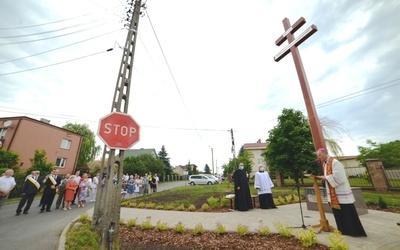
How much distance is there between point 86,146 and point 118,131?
3654cm

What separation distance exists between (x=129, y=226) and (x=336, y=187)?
6164 millimetres

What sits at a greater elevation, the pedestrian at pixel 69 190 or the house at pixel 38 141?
the house at pixel 38 141

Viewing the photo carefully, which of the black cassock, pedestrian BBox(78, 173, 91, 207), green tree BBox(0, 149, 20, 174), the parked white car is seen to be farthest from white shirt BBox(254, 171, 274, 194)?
the parked white car

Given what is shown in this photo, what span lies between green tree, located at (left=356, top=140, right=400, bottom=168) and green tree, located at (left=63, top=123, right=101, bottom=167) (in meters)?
42.7

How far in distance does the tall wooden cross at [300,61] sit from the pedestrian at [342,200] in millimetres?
920

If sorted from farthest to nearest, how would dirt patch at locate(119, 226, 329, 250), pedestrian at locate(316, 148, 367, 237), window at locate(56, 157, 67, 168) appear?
window at locate(56, 157, 67, 168), pedestrian at locate(316, 148, 367, 237), dirt patch at locate(119, 226, 329, 250)

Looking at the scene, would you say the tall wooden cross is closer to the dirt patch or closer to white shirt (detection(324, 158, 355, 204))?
white shirt (detection(324, 158, 355, 204))

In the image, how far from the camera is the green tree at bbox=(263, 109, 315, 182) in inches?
670

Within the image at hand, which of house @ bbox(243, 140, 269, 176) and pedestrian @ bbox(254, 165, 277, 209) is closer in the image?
pedestrian @ bbox(254, 165, 277, 209)

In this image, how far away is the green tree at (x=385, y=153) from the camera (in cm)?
2168

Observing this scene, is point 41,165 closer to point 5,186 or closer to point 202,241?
point 5,186

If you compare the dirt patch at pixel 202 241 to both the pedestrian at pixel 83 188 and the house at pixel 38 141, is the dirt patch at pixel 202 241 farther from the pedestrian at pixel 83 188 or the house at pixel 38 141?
the house at pixel 38 141

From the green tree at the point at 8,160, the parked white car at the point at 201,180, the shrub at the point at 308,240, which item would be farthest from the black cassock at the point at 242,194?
the parked white car at the point at 201,180

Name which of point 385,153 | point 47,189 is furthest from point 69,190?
point 385,153
